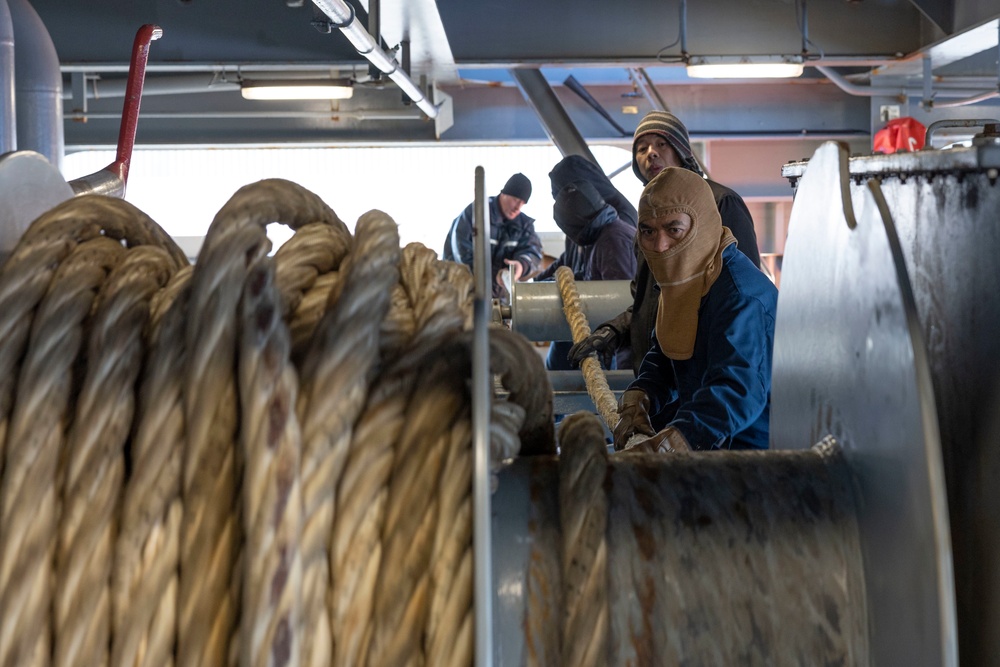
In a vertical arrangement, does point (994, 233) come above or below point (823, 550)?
above

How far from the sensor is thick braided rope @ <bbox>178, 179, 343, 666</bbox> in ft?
1.65

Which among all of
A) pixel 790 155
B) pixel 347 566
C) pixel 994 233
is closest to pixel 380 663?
pixel 347 566

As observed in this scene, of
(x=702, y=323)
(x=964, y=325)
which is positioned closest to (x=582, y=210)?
(x=702, y=323)

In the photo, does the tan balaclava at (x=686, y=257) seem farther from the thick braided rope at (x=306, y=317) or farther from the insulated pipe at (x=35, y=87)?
the thick braided rope at (x=306, y=317)

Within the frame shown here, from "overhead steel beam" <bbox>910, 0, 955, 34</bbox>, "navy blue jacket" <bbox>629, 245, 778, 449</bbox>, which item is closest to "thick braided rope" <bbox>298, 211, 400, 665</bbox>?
"navy blue jacket" <bbox>629, 245, 778, 449</bbox>

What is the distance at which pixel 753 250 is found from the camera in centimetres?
287

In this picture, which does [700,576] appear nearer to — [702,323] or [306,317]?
[306,317]

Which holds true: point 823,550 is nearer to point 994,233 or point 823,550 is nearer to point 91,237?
point 994,233

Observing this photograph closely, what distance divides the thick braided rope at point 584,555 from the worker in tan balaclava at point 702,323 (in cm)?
140

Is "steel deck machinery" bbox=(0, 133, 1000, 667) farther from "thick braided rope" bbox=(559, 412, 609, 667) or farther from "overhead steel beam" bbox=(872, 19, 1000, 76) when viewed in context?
"overhead steel beam" bbox=(872, 19, 1000, 76)

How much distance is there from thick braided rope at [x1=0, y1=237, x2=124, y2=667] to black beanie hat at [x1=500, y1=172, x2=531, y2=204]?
214 inches

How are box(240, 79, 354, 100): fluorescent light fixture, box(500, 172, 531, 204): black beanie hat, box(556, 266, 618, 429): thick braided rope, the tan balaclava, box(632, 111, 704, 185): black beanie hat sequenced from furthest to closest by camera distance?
box(500, 172, 531, 204): black beanie hat → box(240, 79, 354, 100): fluorescent light fixture → box(632, 111, 704, 185): black beanie hat → box(556, 266, 618, 429): thick braided rope → the tan balaclava

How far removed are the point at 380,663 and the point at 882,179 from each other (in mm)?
512

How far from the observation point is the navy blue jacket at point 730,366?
1.95 metres
